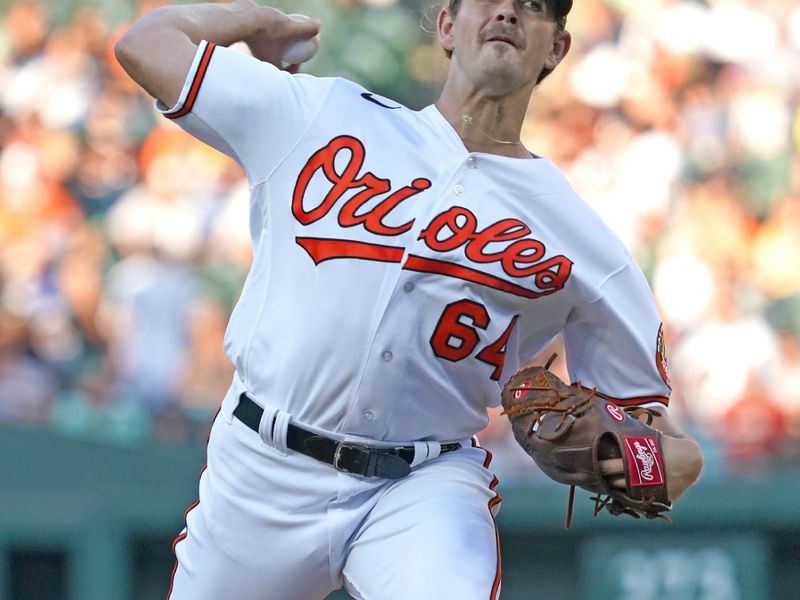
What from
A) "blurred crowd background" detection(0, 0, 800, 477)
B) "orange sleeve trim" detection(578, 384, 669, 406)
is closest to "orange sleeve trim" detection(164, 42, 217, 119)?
"orange sleeve trim" detection(578, 384, 669, 406)

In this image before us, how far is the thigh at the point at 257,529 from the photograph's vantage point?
279 centimetres

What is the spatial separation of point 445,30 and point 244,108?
64 centimetres

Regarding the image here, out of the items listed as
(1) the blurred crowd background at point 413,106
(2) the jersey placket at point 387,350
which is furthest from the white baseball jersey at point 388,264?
(1) the blurred crowd background at point 413,106

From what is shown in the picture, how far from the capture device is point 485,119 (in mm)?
3020

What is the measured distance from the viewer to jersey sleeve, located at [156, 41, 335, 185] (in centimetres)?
277

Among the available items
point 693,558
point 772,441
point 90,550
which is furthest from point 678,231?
point 90,550

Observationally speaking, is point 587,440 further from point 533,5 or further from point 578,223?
point 533,5

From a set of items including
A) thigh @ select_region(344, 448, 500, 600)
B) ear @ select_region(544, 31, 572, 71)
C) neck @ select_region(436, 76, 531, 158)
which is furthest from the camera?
ear @ select_region(544, 31, 572, 71)

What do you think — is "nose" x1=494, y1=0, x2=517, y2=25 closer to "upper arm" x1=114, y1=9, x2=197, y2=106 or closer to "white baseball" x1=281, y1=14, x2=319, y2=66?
"white baseball" x1=281, y1=14, x2=319, y2=66

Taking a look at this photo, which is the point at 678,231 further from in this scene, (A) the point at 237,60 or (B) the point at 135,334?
(A) the point at 237,60

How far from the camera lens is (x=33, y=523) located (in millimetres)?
5742

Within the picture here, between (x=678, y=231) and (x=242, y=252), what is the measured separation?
2.33m

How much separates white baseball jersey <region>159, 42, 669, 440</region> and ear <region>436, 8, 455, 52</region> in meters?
0.33

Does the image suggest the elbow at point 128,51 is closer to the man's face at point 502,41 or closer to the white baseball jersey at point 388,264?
the white baseball jersey at point 388,264
